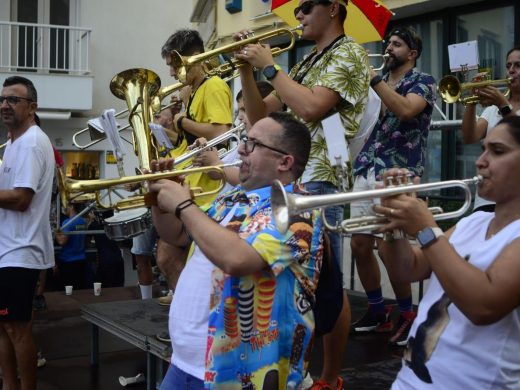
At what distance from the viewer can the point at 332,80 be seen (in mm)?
3523

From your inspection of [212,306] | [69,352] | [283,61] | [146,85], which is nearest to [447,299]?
[212,306]

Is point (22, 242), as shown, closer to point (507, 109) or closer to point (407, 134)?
point (407, 134)

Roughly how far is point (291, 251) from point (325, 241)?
317 mm

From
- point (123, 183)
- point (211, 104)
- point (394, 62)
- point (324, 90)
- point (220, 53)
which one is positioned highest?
point (394, 62)

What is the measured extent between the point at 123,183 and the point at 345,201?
1177 mm

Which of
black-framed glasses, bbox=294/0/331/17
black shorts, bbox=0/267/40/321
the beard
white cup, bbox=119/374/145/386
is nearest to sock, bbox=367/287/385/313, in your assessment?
the beard

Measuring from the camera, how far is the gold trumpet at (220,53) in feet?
12.6

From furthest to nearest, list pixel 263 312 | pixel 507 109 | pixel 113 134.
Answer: pixel 507 109 < pixel 113 134 < pixel 263 312

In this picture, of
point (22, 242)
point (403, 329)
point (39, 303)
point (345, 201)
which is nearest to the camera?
point (345, 201)

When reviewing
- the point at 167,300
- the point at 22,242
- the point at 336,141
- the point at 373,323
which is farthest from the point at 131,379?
the point at 336,141

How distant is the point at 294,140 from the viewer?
276 cm

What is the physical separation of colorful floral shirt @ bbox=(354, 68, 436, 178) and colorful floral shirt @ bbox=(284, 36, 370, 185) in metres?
1.04

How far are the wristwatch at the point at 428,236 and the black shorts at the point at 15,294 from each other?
2806mm

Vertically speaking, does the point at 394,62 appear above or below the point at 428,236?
above
